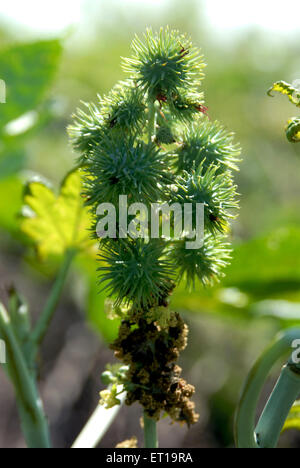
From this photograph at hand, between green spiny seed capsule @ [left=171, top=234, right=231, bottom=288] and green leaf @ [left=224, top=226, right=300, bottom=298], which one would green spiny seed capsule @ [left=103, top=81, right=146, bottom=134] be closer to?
green spiny seed capsule @ [left=171, top=234, right=231, bottom=288]

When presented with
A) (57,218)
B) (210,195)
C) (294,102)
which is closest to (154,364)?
(210,195)

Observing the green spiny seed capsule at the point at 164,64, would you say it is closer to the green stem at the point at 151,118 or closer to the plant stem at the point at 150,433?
the green stem at the point at 151,118

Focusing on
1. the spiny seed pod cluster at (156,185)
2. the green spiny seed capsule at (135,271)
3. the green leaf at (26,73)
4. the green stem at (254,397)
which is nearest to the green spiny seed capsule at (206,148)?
the spiny seed pod cluster at (156,185)

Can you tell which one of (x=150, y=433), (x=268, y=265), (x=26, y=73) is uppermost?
(x=26, y=73)

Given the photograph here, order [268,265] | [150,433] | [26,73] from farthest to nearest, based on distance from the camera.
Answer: [268,265] → [26,73] → [150,433]

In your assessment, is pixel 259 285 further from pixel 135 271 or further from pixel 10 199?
pixel 135 271
